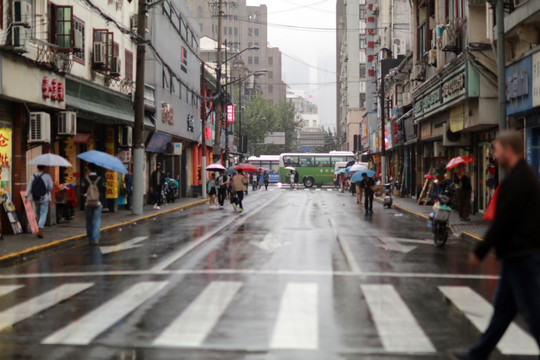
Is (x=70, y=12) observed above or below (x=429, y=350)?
above

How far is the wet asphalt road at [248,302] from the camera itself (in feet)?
22.2

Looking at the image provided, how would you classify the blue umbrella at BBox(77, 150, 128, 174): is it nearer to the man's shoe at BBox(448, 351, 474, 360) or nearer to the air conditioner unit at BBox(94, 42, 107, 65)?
the air conditioner unit at BBox(94, 42, 107, 65)

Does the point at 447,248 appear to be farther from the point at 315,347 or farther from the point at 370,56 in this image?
the point at 370,56

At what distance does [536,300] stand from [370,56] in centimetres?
8195

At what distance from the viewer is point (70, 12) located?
21.5 m

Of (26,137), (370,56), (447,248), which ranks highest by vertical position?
(370,56)

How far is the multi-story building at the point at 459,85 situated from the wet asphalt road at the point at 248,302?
33.0ft

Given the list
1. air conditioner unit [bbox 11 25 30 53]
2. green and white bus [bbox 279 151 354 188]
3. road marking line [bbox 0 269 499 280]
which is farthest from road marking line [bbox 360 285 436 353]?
green and white bus [bbox 279 151 354 188]

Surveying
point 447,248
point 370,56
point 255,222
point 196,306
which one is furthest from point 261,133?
point 196,306

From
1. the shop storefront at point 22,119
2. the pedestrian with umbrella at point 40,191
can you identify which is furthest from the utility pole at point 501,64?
the shop storefront at point 22,119

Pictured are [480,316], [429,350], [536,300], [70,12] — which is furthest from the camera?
[70,12]

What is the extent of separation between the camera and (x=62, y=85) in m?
21.3

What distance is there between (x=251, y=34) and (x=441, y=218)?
168 m

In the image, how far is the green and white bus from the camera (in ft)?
262
